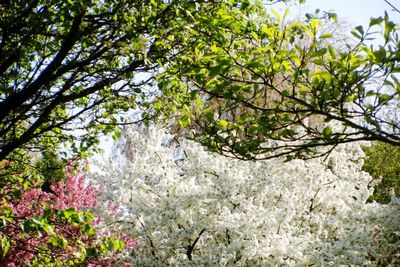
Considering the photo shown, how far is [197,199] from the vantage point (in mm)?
9875

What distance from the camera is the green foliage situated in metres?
18.4

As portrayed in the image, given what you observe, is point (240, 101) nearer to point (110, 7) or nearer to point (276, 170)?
point (110, 7)

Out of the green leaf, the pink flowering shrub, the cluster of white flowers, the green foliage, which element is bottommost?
the pink flowering shrub

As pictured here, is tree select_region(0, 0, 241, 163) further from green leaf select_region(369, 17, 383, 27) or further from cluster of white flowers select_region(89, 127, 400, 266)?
cluster of white flowers select_region(89, 127, 400, 266)

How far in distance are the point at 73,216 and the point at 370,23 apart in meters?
3.22

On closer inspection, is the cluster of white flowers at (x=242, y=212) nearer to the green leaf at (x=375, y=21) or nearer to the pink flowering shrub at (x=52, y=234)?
the pink flowering shrub at (x=52, y=234)

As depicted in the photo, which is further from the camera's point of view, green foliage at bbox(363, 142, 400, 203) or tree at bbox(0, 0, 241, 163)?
green foliage at bbox(363, 142, 400, 203)

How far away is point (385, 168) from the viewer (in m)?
18.9

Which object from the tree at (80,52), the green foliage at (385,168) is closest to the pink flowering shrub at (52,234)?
the tree at (80,52)

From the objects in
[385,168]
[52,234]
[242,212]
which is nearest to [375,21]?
[52,234]

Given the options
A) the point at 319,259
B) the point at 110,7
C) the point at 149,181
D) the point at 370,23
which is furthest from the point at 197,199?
the point at 370,23

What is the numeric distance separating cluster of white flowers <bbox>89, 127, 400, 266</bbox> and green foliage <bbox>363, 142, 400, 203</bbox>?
7.08m

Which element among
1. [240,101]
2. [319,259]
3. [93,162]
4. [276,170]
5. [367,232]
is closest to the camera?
[240,101]

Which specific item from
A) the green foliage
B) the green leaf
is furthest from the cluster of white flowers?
the green foliage
